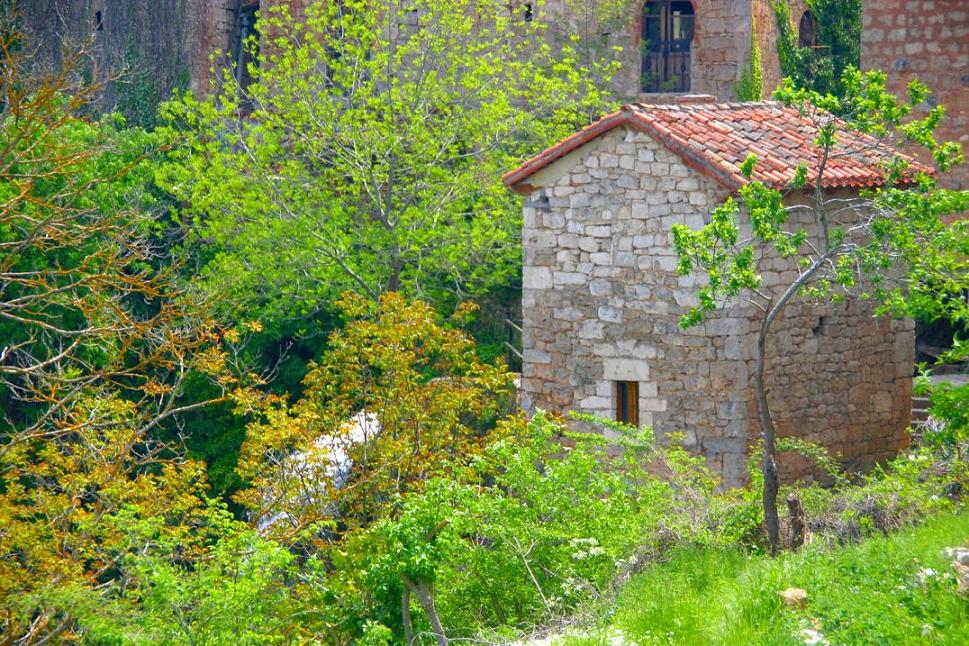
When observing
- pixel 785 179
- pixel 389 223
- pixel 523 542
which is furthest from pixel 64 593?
pixel 389 223

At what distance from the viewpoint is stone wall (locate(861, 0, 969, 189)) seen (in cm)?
1812

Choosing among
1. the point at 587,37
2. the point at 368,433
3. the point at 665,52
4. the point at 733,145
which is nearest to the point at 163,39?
the point at 587,37

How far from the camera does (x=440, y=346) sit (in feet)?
45.3

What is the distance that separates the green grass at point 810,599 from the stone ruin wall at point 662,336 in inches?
139

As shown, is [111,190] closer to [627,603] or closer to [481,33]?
[481,33]

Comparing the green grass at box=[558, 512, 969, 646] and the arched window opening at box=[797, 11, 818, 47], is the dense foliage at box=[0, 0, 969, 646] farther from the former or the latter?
the arched window opening at box=[797, 11, 818, 47]

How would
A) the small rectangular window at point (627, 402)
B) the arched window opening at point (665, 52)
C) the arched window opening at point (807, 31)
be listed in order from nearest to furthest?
the small rectangular window at point (627, 402)
the arched window opening at point (665, 52)
the arched window opening at point (807, 31)

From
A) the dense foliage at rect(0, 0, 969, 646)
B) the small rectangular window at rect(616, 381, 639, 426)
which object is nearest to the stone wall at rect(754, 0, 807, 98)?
the dense foliage at rect(0, 0, 969, 646)

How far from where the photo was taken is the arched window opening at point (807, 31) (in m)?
24.1

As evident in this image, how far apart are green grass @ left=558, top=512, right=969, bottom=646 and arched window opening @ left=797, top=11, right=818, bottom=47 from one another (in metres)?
15.5

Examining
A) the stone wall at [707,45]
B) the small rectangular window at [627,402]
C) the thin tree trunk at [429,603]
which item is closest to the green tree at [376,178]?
the stone wall at [707,45]

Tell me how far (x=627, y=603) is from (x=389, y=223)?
440 inches

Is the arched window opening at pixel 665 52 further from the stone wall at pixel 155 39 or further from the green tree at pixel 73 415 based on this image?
the green tree at pixel 73 415

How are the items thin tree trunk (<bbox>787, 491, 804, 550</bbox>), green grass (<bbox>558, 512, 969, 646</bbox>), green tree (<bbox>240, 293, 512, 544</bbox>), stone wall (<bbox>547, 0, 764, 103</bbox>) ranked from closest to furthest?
green grass (<bbox>558, 512, 969, 646</bbox>) < thin tree trunk (<bbox>787, 491, 804, 550</bbox>) < green tree (<bbox>240, 293, 512, 544</bbox>) < stone wall (<bbox>547, 0, 764, 103</bbox>)
